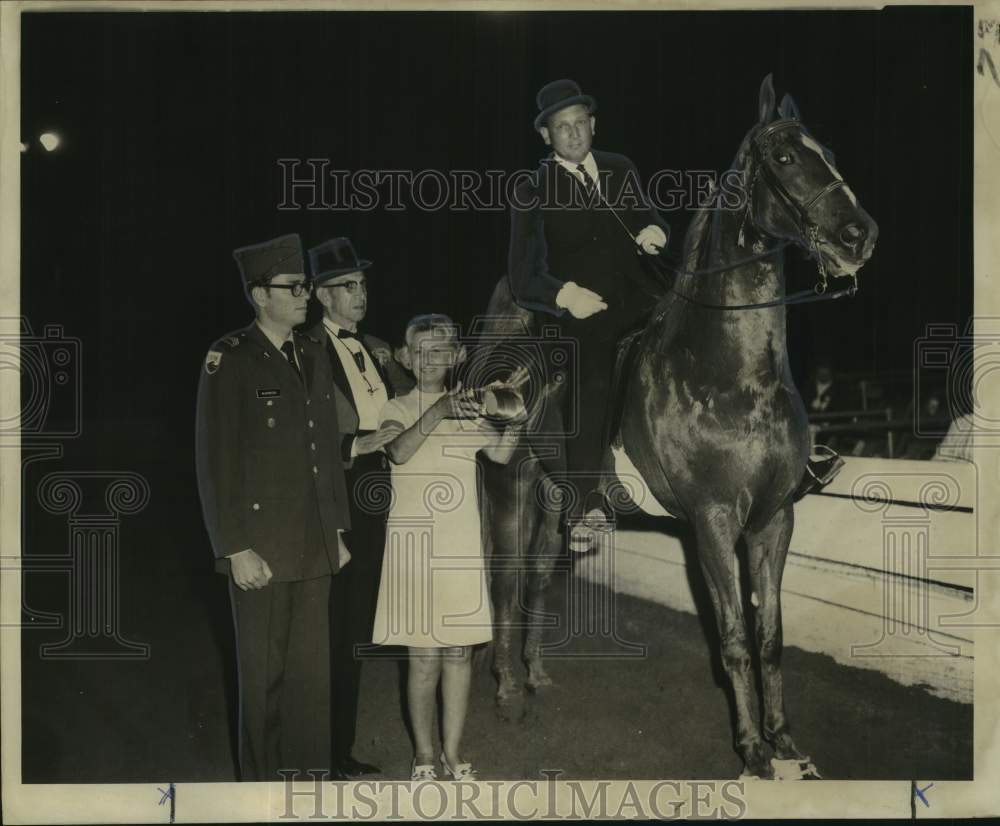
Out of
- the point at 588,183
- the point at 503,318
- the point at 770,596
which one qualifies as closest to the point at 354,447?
the point at 503,318

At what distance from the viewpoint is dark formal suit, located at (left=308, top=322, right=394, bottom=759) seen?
4.72m

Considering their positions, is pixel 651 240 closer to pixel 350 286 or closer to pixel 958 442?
pixel 350 286

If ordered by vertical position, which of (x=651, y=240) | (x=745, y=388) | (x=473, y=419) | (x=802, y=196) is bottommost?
(x=473, y=419)

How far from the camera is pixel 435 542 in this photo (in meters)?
4.72

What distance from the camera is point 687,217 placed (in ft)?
16.1

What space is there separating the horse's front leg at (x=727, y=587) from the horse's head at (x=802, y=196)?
45.6 inches

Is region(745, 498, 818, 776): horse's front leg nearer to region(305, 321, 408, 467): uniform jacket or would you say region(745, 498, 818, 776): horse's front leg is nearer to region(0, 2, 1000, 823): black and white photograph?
region(0, 2, 1000, 823): black and white photograph

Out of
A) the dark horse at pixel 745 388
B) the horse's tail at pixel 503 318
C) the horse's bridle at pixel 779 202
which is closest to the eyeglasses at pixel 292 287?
the horse's tail at pixel 503 318

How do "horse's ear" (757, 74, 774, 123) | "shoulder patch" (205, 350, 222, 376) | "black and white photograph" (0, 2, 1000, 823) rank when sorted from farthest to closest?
"black and white photograph" (0, 2, 1000, 823), "shoulder patch" (205, 350, 222, 376), "horse's ear" (757, 74, 774, 123)

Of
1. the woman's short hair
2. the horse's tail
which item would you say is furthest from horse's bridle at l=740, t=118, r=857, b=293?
the woman's short hair

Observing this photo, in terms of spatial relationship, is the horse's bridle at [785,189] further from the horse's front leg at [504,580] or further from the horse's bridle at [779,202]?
the horse's front leg at [504,580]

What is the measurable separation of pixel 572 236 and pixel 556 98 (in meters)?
0.66

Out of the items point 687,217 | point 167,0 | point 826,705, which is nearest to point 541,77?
point 687,217

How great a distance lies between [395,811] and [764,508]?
223cm
